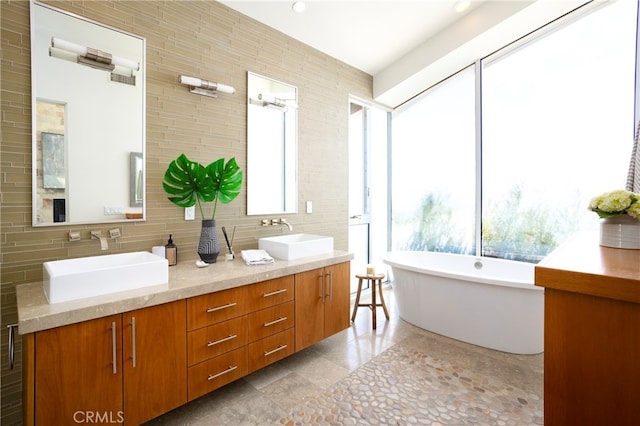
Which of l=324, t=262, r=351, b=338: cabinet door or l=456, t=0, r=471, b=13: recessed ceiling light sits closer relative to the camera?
l=324, t=262, r=351, b=338: cabinet door

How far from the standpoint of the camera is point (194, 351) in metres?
1.69

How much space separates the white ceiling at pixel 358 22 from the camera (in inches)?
104

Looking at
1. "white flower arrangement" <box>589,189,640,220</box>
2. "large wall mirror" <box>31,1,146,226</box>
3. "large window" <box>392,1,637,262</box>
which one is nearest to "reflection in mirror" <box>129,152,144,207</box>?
"large wall mirror" <box>31,1,146,226</box>

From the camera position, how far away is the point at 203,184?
210cm

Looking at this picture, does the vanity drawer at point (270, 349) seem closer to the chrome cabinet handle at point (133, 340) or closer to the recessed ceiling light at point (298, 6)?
the chrome cabinet handle at point (133, 340)

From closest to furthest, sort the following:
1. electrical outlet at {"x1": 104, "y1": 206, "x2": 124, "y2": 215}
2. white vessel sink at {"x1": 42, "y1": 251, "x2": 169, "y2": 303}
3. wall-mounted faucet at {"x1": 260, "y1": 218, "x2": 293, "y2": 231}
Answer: white vessel sink at {"x1": 42, "y1": 251, "x2": 169, "y2": 303} < electrical outlet at {"x1": 104, "y1": 206, "x2": 124, "y2": 215} < wall-mounted faucet at {"x1": 260, "y1": 218, "x2": 293, "y2": 231}

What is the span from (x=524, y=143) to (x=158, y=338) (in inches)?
148

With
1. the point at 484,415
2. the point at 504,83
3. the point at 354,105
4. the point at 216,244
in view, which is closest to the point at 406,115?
the point at 354,105

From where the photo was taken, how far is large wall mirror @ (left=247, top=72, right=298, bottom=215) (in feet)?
8.99

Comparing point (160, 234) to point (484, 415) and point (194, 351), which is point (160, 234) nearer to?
point (194, 351)

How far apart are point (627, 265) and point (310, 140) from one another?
266 cm

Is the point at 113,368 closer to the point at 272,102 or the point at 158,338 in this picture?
the point at 158,338

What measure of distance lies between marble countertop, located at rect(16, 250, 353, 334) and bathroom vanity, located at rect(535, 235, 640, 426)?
4.98 ft
